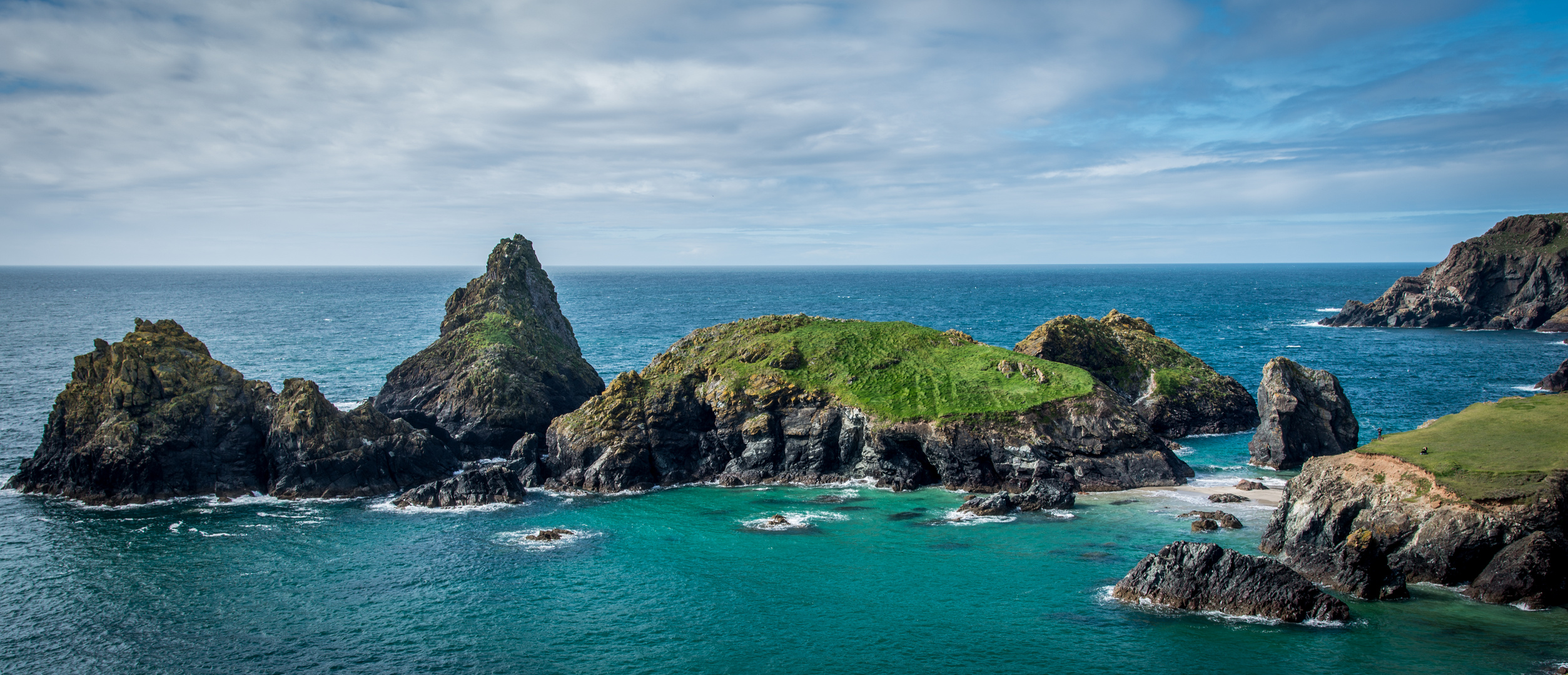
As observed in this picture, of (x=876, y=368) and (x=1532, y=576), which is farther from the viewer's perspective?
(x=876, y=368)

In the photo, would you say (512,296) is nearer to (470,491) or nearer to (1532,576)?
(470,491)

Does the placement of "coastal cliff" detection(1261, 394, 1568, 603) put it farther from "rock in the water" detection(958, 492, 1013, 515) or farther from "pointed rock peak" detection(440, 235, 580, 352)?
"pointed rock peak" detection(440, 235, 580, 352)

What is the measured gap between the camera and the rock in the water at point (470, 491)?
162ft

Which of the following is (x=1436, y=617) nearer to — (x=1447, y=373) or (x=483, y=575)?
(x=483, y=575)

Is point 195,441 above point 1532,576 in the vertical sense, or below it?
above

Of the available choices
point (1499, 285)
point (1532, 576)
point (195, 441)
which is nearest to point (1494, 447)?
point (1532, 576)

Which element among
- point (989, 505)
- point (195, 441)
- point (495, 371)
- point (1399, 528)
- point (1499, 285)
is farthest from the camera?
point (1499, 285)

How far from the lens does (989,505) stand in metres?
46.3

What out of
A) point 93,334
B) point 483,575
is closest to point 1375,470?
point 483,575

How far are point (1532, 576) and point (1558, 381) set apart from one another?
217 ft

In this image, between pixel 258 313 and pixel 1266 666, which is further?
pixel 258 313

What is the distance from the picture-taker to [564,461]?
2173 inches

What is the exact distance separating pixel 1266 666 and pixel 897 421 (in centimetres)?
2785

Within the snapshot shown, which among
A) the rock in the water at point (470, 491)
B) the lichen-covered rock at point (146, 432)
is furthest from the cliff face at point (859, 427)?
the lichen-covered rock at point (146, 432)
